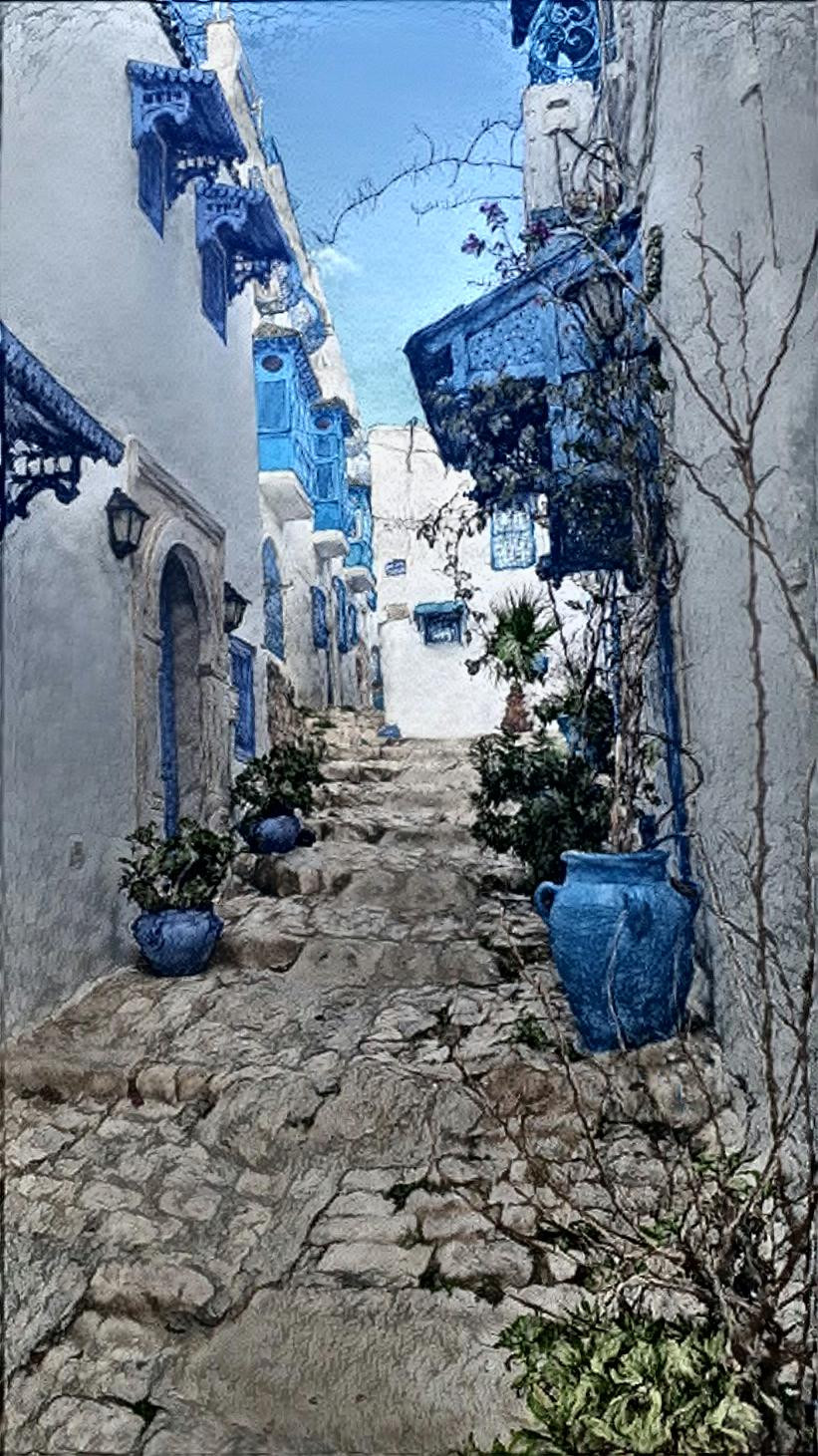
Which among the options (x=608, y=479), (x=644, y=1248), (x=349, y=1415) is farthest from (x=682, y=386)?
(x=349, y=1415)

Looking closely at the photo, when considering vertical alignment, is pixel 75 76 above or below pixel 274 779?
above

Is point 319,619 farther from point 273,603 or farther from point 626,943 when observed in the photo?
point 626,943

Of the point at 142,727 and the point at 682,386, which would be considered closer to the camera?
the point at 682,386

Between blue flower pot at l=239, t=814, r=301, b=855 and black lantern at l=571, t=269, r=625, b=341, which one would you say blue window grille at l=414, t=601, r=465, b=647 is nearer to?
blue flower pot at l=239, t=814, r=301, b=855

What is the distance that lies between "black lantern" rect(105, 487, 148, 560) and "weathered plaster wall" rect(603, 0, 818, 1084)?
2913mm

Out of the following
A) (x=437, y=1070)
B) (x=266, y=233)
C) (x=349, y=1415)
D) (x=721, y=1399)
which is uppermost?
(x=266, y=233)

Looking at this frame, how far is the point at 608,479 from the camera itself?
382cm

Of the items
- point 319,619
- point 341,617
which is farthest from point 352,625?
point 319,619

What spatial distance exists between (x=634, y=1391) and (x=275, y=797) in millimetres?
5123

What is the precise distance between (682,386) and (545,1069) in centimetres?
247

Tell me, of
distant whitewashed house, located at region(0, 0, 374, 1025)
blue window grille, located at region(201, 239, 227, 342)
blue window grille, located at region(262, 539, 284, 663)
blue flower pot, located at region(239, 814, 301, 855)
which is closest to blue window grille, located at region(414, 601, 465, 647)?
blue window grille, located at region(262, 539, 284, 663)

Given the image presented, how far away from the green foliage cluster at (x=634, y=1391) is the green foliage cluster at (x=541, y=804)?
3120 millimetres

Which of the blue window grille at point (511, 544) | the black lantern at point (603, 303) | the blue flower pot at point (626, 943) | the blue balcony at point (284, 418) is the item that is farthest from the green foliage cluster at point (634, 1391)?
the blue window grille at point (511, 544)

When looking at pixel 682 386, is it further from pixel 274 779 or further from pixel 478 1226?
pixel 274 779
